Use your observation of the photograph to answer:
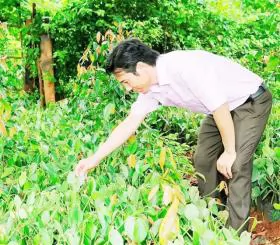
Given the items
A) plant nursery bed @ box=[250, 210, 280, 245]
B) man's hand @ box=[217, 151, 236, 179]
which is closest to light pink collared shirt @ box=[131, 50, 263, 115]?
man's hand @ box=[217, 151, 236, 179]

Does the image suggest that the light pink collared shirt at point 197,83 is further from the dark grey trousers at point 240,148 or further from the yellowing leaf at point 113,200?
the yellowing leaf at point 113,200

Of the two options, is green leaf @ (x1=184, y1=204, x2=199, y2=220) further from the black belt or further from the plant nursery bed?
the plant nursery bed

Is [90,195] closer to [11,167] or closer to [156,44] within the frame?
[11,167]

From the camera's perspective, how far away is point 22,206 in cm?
177

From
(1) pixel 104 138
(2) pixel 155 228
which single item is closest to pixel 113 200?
(2) pixel 155 228

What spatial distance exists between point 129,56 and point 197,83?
1.03 feet

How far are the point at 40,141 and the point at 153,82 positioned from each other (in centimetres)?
79

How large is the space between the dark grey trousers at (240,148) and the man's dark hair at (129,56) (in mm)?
604

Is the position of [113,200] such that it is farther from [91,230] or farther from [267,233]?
[267,233]

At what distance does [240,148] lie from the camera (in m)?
2.57

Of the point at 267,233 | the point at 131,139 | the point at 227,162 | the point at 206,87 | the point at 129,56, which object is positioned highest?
the point at 129,56

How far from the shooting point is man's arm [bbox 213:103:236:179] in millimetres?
2223

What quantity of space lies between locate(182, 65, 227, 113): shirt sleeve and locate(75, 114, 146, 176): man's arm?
34 cm

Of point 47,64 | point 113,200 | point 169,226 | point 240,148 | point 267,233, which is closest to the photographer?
point 169,226
